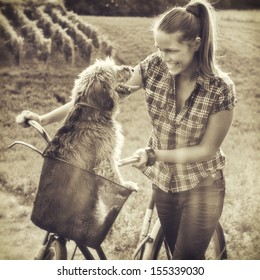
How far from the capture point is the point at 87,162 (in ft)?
6.03

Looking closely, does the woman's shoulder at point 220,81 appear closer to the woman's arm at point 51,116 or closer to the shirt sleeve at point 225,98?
the shirt sleeve at point 225,98

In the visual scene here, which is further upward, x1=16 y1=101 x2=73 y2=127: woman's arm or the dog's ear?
the dog's ear

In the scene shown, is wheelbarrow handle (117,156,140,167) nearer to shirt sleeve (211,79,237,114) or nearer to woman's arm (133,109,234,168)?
woman's arm (133,109,234,168)

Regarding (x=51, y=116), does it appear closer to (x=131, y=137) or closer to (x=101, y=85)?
(x=101, y=85)

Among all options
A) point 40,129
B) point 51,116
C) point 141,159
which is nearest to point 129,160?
point 141,159

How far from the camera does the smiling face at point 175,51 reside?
1.70m

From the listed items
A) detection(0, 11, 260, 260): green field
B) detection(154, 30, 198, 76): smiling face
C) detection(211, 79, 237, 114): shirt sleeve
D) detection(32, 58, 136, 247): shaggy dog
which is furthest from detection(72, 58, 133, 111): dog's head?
detection(211, 79, 237, 114): shirt sleeve

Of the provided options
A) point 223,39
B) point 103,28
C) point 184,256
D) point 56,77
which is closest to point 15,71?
point 56,77

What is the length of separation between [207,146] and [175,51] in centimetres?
45

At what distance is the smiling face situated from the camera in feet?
5.58

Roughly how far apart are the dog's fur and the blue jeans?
0.27 metres

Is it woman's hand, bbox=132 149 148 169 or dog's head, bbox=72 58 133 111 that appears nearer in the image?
woman's hand, bbox=132 149 148 169
